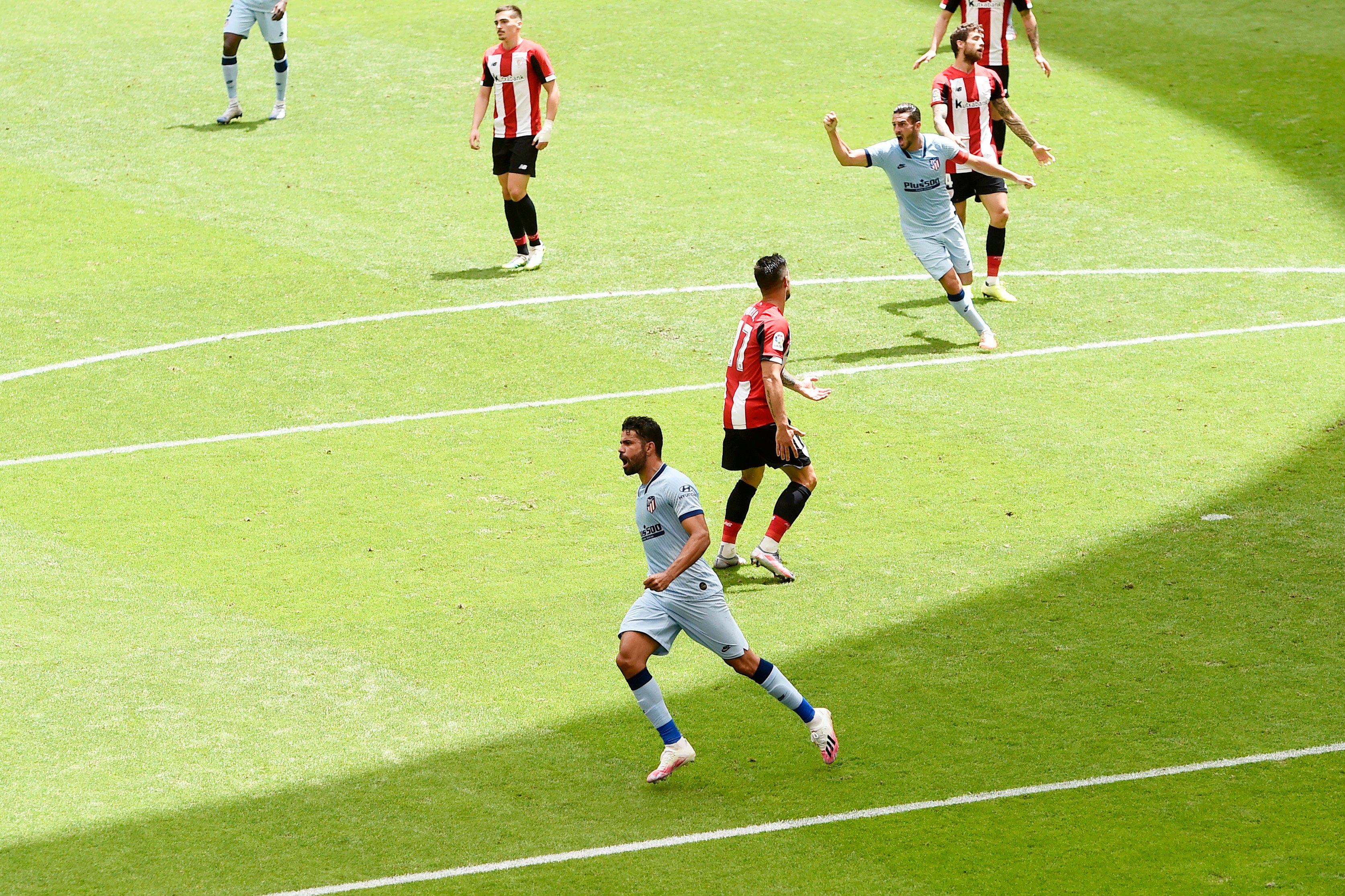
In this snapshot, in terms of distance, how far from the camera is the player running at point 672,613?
873 centimetres

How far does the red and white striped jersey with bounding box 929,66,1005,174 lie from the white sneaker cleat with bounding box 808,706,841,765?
9.51 meters

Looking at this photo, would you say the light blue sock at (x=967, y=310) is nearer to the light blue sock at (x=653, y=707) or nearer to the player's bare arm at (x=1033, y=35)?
the player's bare arm at (x=1033, y=35)

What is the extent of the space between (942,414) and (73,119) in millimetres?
15357

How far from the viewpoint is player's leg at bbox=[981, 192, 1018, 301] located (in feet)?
55.9

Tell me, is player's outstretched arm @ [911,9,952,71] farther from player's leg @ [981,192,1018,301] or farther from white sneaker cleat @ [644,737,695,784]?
white sneaker cleat @ [644,737,695,784]

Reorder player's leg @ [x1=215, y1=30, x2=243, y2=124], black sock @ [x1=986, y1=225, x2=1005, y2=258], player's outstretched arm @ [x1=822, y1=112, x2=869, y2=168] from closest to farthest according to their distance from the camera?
player's outstretched arm @ [x1=822, y1=112, x2=869, y2=168]
black sock @ [x1=986, y1=225, x2=1005, y2=258]
player's leg @ [x1=215, y1=30, x2=243, y2=124]

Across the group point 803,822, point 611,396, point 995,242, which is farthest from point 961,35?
point 803,822

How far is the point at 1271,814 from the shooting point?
8.21 meters

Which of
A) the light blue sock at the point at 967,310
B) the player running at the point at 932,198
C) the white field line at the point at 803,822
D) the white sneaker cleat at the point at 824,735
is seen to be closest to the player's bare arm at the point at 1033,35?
the player running at the point at 932,198

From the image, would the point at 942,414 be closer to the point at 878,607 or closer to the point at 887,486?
the point at 887,486

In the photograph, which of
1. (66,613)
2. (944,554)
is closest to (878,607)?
(944,554)

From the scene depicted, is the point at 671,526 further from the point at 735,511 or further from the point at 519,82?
the point at 519,82

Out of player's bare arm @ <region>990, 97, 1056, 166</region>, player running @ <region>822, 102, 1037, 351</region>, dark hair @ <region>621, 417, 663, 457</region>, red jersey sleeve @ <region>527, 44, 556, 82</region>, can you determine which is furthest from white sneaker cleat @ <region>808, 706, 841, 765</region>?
red jersey sleeve @ <region>527, 44, 556, 82</region>

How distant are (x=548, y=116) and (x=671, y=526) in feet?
32.4
